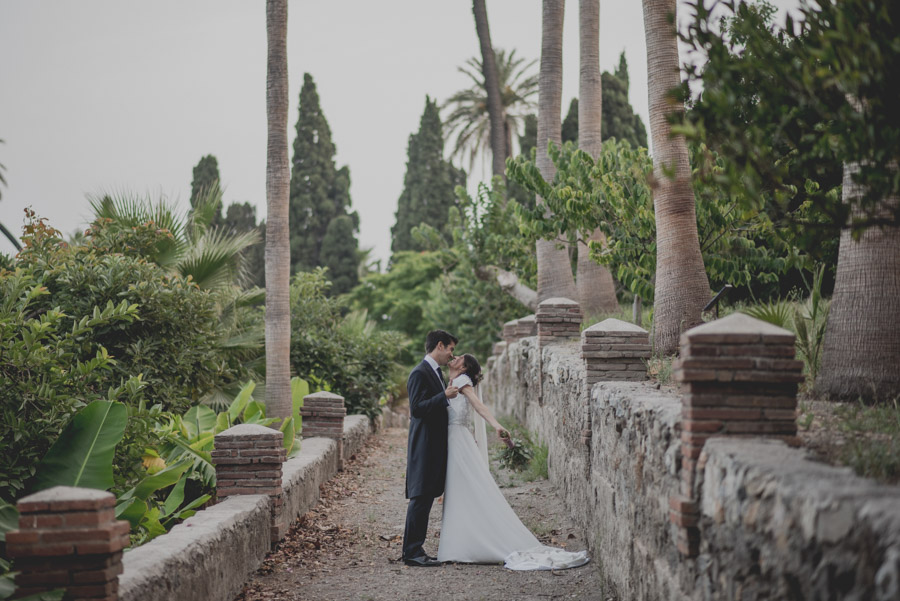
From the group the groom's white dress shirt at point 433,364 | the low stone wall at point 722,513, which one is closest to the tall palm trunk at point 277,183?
the groom's white dress shirt at point 433,364

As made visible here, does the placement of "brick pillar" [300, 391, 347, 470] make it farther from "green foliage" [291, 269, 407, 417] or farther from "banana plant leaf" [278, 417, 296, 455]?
"green foliage" [291, 269, 407, 417]

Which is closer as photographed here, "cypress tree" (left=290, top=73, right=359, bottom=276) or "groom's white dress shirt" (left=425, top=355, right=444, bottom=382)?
"groom's white dress shirt" (left=425, top=355, right=444, bottom=382)

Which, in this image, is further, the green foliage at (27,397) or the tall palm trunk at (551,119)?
the tall palm trunk at (551,119)

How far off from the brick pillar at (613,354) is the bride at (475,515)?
42.4 inches

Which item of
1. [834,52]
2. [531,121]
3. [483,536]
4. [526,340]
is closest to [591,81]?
[526,340]

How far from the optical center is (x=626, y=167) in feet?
38.3

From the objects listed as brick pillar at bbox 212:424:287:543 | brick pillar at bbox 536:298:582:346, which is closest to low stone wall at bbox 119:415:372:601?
brick pillar at bbox 212:424:287:543

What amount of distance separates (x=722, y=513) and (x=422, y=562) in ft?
13.9

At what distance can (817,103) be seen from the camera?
11.7ft

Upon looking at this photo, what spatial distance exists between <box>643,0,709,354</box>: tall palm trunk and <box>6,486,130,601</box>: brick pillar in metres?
6.10

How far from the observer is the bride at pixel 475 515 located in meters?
7.46

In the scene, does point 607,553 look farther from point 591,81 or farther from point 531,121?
point 531,121

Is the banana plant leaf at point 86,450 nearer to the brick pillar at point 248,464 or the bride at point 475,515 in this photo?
the brick pillar at point 248,464

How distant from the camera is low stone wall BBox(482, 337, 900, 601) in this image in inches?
103
